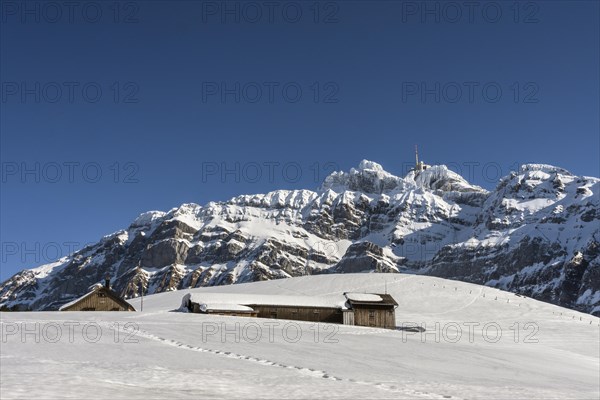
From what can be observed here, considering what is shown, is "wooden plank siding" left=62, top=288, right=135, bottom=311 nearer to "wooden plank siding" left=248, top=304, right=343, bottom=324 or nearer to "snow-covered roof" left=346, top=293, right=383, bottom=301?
"wooden plank siding" left=248, top=304, right=343, bottom=324

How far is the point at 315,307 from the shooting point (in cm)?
6644

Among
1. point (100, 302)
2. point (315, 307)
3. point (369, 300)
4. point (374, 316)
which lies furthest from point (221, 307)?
point (100, 302)

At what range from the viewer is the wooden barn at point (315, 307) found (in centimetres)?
6525

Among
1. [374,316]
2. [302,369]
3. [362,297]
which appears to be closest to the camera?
[302,369]

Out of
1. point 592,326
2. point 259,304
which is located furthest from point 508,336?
point 259,304

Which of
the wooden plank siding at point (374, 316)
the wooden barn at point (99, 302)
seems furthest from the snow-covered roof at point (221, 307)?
the wooden barn at point (99, 302)

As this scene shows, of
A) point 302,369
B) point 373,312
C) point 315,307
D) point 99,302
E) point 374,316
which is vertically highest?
point 302,369

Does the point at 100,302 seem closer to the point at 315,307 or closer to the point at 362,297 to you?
the point at 315,307

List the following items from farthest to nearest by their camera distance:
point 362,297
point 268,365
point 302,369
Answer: point 362,297
point 268,365
point 302,369

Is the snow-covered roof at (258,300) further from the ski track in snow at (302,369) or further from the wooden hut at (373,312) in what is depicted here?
the ski track in snow at (302,369)

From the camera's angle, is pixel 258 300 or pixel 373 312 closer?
pixel 258 300

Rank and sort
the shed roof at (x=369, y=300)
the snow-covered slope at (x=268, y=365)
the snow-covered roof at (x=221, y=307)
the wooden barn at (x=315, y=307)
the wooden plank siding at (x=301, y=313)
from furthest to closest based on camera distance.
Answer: the shed roof at (x=369, y=300)
the wooden plank siding at (x=301, y=313)
the wooden barn at (x=315, y=307)
the snow-covered roof at (x=221, y=307)
the snow-covered slope at (x=268, y=365)

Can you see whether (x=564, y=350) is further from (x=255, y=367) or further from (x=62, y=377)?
(x=62, y=377)

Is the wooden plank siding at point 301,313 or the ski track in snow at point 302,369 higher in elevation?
the ski track in snow at point 302,369
